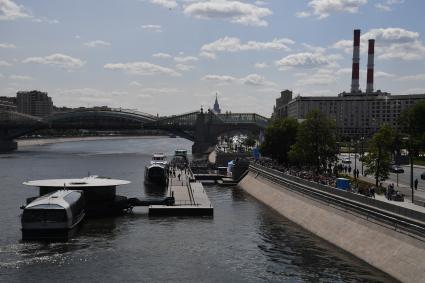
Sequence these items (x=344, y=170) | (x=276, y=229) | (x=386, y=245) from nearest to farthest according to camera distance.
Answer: (x=386, y=245) → (x=276, y=229) → (x=344, y=170)

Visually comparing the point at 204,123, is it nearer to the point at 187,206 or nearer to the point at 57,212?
the point at 187,206

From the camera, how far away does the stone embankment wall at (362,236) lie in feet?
111

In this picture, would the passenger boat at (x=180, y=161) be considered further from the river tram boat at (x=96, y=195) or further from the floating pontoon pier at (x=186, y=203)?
the river tram boat at (x=96, y=195)

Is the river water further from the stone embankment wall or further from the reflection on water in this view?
the reflection on water

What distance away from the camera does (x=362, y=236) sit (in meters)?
41.0

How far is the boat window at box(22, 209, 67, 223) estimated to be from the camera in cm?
4578

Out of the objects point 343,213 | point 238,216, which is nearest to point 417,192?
point 343,213

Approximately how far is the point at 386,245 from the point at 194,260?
12031 millimetres

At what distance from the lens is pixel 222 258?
40.1 metres

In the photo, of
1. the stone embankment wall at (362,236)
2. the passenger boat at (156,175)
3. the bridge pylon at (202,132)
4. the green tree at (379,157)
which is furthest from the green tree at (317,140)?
the bridge pylon at (202,132)

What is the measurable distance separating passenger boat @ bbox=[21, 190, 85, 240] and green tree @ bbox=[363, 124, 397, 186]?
28.5 meters

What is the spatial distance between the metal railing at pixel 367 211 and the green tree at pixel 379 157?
6.80 meters

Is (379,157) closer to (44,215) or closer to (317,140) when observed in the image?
(317,140)

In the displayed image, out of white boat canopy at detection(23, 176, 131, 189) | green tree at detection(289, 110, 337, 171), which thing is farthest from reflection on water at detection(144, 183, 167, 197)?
green tree at detection(289, 110, 337, 171)
